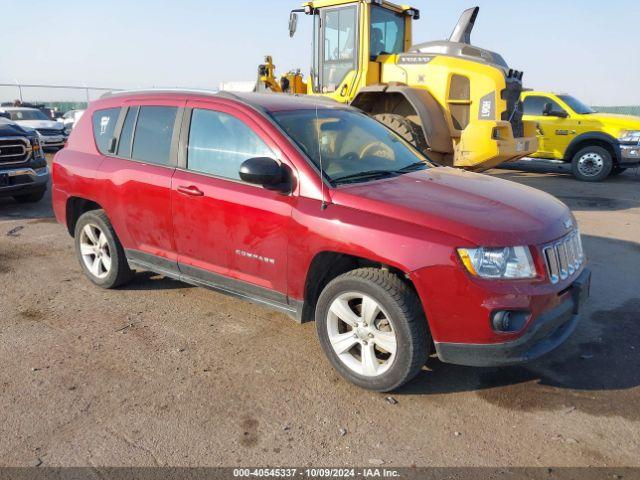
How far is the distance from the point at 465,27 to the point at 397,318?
306 inches

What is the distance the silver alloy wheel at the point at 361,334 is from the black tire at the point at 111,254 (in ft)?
7.75

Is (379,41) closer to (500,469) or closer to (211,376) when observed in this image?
(211,376)

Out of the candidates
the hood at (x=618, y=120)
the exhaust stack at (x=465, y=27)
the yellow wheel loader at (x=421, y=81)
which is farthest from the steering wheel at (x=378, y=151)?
the hood at (x=618, y=120)

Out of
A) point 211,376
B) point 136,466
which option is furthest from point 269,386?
point 136,466

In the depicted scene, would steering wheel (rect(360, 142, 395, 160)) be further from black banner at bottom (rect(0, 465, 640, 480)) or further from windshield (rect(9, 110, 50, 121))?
windshield (rect(9, 110, 50, 121))

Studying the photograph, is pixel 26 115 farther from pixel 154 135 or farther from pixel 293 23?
pixel 154 135

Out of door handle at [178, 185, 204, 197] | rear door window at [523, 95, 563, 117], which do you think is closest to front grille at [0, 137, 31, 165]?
door handle at [178, 185, 204, 197]

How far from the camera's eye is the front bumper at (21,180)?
8.09 meters

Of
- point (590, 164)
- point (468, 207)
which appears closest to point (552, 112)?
point (590, 164)

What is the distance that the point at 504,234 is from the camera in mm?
2941

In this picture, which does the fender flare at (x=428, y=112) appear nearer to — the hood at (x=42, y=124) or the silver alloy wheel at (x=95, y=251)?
the silver alloy wheel at (x=95, y=251)

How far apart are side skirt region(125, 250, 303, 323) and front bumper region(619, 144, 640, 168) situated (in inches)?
406

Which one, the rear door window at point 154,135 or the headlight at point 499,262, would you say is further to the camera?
the rear door window at point 154,135

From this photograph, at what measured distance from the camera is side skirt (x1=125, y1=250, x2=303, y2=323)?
3.64 metres
